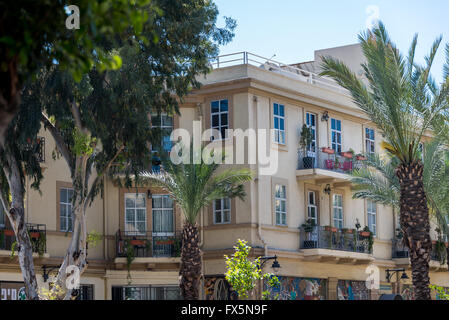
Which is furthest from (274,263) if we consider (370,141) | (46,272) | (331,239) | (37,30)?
(37,30)

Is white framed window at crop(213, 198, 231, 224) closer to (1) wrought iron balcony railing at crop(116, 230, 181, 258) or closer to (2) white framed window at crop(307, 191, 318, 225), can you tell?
(1) wrought iron balcony railing at crop(116, 230, 181, 258)

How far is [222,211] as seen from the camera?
33.1 metres

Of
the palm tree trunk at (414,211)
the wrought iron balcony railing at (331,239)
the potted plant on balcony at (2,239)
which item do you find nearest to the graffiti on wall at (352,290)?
the wrought iron balcony railing at (331,239)

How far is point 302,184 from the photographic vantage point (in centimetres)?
3503

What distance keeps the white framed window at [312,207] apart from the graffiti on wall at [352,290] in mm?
3209

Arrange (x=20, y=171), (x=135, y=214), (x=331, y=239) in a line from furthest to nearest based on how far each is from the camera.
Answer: (x=331, y=239)
(x=135, y=214)
(x=20, y=171)

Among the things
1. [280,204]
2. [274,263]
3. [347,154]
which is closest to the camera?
[274,263]

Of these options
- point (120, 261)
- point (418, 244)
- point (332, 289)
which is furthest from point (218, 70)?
point (418, 244)

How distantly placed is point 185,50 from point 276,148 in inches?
318

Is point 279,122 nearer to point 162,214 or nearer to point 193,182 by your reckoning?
point 162,214

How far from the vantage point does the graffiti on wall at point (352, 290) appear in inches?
1444

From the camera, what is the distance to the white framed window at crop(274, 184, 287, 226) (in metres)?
33.6

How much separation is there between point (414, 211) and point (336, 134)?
14540 mm
